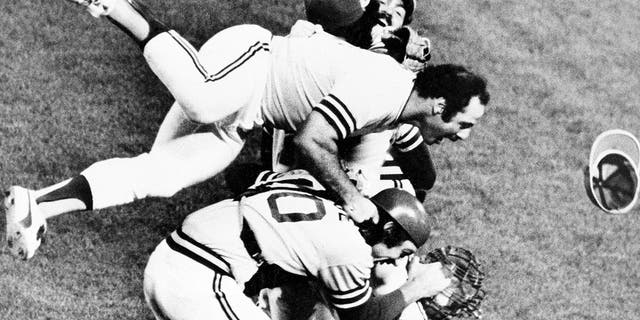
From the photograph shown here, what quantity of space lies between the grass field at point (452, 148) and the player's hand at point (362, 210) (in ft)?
8.22

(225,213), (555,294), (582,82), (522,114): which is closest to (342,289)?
(225,213)

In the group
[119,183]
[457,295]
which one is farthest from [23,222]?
[457,295]

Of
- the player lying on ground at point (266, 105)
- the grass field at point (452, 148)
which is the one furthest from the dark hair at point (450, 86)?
the grass field at point (452, 148)

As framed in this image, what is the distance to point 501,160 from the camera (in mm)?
8484

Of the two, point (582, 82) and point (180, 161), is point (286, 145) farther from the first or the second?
point (582, 82)

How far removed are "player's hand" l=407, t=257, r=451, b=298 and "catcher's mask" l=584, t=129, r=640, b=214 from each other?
349cm

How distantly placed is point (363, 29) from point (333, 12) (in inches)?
24.2

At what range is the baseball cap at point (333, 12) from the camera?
480 cm

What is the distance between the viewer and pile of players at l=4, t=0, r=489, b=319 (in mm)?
3615

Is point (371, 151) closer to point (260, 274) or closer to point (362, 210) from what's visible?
point (362, 210)

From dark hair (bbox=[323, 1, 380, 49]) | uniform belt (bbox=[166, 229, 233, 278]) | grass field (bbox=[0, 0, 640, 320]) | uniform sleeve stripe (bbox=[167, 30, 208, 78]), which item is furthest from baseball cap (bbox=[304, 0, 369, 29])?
grass field (bbox=[0, 0, 640, 320])

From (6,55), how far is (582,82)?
620 centimetres

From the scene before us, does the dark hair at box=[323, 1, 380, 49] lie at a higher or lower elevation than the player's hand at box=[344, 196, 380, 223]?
higher

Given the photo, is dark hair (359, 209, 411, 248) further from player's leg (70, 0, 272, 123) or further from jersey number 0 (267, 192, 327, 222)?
player's leg (70, 0, 272, 123)
